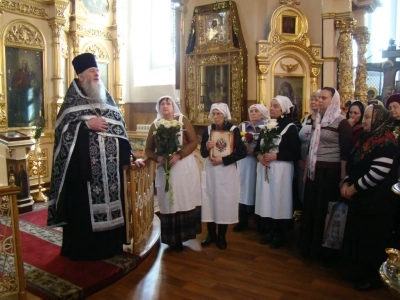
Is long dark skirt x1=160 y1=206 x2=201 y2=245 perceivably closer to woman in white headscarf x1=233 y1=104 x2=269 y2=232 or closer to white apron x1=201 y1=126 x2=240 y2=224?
white apron x1=201 y1=126 x2=240 y2=224

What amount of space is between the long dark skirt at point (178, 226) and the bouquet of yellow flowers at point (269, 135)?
1.06 m

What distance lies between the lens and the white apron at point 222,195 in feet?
14.6

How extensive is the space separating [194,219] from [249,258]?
0.73m

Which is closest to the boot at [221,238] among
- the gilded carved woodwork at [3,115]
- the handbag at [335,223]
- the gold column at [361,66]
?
the handbag at [335,223]

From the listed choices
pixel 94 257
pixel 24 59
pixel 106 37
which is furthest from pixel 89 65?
pixel 106 37

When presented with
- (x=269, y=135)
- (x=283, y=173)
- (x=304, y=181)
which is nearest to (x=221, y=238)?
(x=283, y=173)

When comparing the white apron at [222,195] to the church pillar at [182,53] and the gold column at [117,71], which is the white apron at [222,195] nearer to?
the church pillar at [182,53]

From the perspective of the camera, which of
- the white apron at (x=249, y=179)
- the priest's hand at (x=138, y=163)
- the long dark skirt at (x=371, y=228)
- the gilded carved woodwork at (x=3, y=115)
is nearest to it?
the long dark skirt at (x=371, y=228)

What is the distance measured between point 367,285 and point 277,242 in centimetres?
126

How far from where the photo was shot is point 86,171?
368cm

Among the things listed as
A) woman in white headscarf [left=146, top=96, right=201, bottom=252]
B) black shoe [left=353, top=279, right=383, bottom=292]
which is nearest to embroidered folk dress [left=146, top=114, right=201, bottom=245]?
woman in white headscarf [left=146, top=96, right=201, bottom=252]

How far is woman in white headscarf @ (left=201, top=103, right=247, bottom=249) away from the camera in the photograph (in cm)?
442

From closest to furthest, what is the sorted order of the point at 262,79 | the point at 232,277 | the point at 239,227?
the point at 232,277 < the point at 239,227 < the point at 262,79

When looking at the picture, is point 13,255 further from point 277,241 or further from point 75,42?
point 75,42
